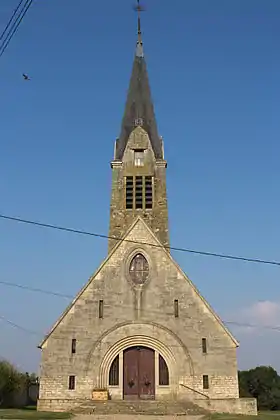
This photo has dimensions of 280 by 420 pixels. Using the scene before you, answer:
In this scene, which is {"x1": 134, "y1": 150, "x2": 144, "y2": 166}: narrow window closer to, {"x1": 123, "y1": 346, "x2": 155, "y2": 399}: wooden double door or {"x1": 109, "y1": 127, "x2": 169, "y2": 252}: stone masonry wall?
{"x1": 109, "y1": 127, "x2": 169, "y2": 252}: stone masonry wall

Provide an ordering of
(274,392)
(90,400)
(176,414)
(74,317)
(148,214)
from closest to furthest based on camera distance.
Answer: (176,414)
(90,400)
(74,317)
(148,214)
(274,392)

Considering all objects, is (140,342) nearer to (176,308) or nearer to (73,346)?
(176,308)

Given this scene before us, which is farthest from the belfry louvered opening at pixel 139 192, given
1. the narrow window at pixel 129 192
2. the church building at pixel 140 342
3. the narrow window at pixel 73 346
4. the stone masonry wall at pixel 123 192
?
the narrow window at pixel 73 346

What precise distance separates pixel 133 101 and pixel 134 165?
26.5ft

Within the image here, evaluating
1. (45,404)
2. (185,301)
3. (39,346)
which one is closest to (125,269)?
(185,301)

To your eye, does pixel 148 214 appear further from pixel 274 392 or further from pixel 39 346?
pixel 274 392

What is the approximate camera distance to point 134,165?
121ft

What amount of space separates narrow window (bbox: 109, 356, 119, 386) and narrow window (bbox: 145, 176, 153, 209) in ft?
41.5

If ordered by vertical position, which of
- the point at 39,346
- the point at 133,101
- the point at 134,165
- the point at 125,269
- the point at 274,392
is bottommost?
the point at 274,392

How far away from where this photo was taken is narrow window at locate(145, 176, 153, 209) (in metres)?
Answer: 35.3

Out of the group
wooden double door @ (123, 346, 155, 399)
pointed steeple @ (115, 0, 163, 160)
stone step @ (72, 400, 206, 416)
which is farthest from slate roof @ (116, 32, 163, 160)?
stone step @ (72, 400, 206, 416)

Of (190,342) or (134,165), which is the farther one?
(134,165)

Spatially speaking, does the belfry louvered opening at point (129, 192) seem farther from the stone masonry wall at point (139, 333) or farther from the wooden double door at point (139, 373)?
the wooden double door at point (139, 373)

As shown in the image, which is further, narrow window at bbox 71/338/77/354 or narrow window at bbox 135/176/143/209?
narrow window at bbox 135/176/143/209
